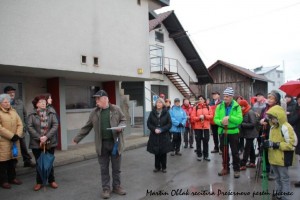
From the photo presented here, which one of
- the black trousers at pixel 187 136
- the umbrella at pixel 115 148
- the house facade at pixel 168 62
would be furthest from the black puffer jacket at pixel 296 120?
the house facade at pixel 168 62

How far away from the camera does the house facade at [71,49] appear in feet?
22.9

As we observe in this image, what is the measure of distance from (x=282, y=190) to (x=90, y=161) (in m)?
5.56

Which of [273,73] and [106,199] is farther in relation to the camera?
[273,73]

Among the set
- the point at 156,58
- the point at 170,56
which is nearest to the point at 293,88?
the point at 156,58

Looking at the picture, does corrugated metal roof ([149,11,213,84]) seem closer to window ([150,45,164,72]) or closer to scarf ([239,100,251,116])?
window ([150,45,164,72])

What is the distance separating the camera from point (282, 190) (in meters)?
4.59

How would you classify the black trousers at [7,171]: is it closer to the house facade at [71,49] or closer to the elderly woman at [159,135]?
the house facade at [71,49]

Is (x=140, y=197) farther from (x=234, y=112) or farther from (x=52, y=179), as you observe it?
(x=234, y=112)

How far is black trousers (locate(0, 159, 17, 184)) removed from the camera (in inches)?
227

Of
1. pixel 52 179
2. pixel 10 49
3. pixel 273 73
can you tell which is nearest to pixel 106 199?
pixel 52 179

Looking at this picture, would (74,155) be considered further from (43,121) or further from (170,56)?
(170,56)

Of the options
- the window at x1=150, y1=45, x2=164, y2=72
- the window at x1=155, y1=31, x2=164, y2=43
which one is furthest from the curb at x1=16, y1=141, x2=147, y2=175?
the window at x1=155, y1=31, x2=164, y2=43

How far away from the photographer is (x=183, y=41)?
21500mm

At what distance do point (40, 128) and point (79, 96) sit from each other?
19.2 feet
